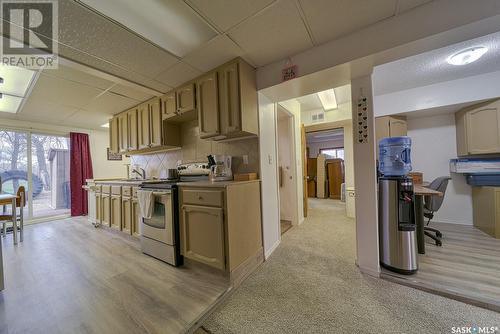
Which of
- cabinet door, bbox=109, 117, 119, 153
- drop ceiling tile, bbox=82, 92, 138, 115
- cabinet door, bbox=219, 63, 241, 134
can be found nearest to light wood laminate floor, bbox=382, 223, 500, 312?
cabinet door, bbox=219, 63, 241, 134

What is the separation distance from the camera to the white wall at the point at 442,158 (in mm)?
3082

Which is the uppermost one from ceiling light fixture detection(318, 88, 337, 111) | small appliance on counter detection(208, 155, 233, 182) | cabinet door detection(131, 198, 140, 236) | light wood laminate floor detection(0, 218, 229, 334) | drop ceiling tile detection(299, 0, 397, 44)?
ceiling light fixture detection(318, 88, 337, 111)

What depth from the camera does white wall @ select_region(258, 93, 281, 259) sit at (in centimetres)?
216

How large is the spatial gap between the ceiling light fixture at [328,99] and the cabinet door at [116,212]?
3.82 meters

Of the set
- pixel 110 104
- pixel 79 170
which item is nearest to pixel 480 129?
pixel 110 104

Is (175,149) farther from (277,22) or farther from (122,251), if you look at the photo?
(277,22)

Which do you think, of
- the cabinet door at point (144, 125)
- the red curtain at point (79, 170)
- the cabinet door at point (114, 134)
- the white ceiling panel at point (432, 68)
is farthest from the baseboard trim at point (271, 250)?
the red curtain at point (79, 170)

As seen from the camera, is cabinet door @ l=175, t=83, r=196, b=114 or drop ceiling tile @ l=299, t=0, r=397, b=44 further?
cabinet door @ l=175, t=83, r=196, b=114

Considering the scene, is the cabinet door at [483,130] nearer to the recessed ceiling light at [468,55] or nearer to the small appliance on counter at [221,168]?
the recessed ceiling light at [468,55]

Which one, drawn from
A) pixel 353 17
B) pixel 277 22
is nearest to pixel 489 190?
pixel 353 17

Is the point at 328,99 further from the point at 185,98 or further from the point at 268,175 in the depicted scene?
the point at 185,98

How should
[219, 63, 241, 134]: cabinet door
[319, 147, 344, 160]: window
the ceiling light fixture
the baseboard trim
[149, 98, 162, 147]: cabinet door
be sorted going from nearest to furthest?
[219, 63, 241, 134]: cabinet door
the baseboard trim
[149, 98, 162, 147]: cabinet door
the ceiling light fixture
[319, 147, 344, 160]: window

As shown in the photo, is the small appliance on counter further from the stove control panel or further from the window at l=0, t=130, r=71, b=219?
the window at l=0, t=130, r=71, b=219

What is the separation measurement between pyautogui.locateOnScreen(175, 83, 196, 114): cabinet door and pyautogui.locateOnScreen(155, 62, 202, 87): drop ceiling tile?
93 mm
